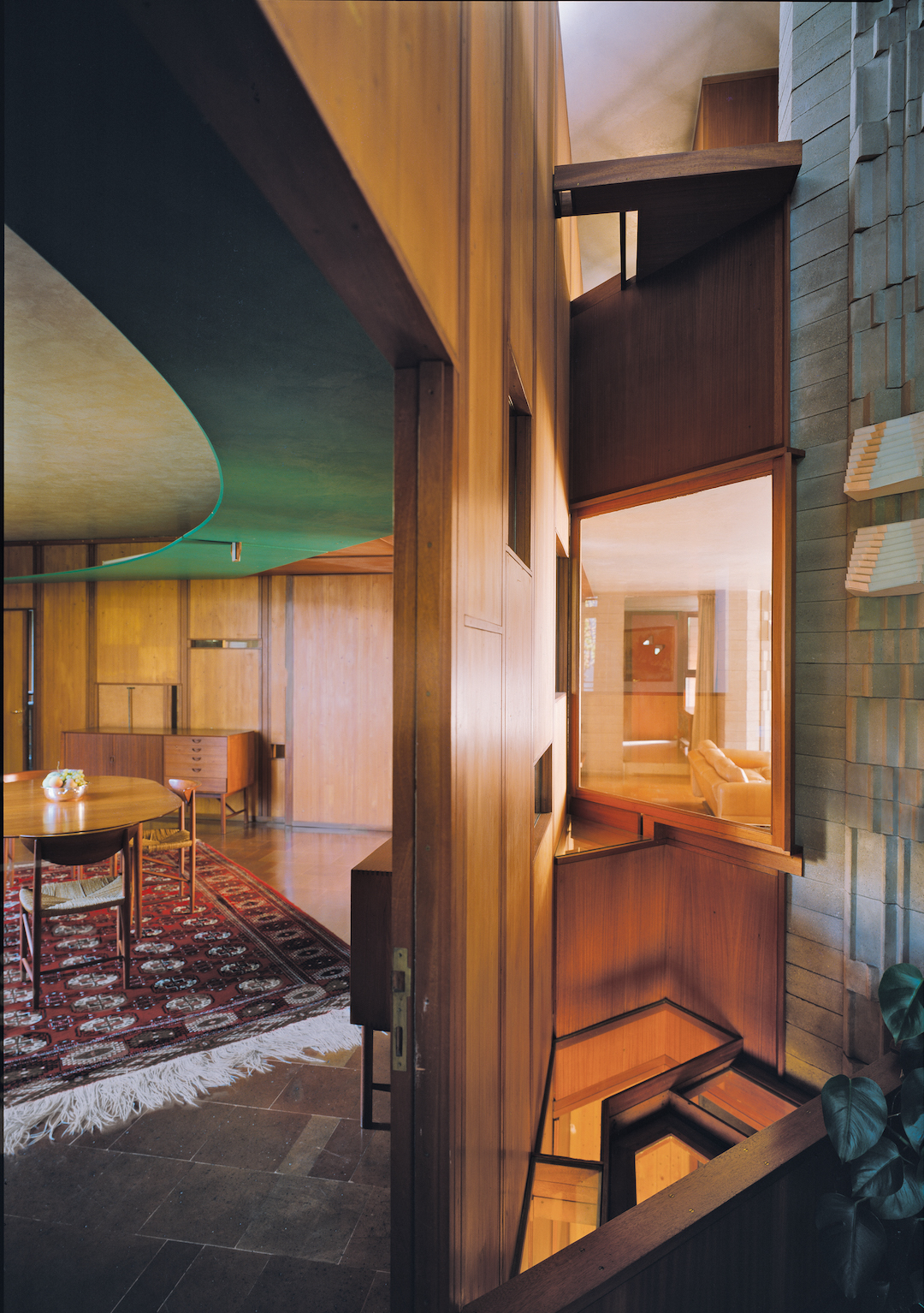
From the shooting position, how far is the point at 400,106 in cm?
113

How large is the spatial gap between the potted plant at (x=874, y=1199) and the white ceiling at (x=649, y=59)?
4.58 metres

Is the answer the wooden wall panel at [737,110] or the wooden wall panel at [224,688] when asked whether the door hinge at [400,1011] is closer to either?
the wooden wall panel at [737,110]

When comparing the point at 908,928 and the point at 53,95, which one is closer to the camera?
the point at 53,95

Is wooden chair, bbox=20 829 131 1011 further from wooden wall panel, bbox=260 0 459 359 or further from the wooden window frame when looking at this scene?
wooden wall panel, bbox=260 0 459 359

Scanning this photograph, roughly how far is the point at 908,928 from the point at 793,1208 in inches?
41.7

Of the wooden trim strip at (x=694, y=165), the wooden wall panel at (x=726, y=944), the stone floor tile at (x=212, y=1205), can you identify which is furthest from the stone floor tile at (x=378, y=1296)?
the wooden trim strip at (x=694, y=165)

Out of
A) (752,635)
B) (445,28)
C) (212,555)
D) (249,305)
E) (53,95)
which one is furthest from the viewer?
(212,555)

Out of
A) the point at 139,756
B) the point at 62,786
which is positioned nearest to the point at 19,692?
the point at 139,756

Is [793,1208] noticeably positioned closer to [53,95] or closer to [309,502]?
[53,95]

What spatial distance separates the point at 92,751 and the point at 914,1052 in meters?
7.32

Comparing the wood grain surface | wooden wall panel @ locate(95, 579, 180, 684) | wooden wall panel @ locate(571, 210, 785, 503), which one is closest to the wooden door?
wooden wall panel @ locate(95, 579, 180, 684)

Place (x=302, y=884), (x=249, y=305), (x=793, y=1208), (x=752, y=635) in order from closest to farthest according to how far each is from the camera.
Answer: (x=249, y=305) < (x=793, y=1208) < (x=752, y=635) < (x=302, y=884)

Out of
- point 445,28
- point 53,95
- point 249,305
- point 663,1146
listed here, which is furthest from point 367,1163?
point 445,28

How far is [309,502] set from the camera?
13.6 ft
